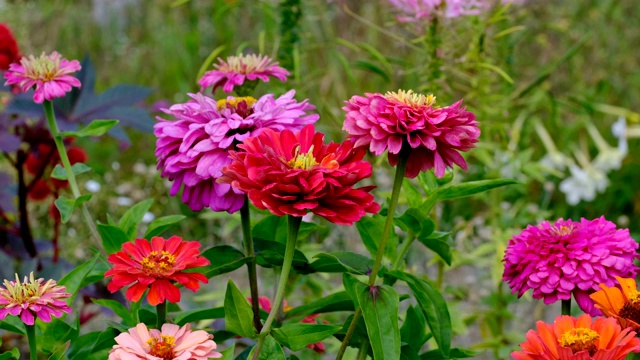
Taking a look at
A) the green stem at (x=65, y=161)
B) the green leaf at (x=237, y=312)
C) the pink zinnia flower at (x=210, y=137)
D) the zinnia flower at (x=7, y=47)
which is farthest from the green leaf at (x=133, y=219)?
the zinnia flower at (x=7, y=47)

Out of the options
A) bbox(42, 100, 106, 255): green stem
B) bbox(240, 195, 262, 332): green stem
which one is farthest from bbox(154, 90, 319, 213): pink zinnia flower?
bbox(42, 100, 106, 255): green stem

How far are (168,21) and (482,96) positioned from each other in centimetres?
303

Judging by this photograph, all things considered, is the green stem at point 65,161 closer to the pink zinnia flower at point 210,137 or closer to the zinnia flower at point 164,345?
the pink zinnia flower at point 210,137

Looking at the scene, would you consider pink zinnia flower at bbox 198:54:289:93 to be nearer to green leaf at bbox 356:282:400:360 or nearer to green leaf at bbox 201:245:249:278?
green leaf at bbox 201:245:249:278

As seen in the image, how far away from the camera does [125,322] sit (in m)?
1.01

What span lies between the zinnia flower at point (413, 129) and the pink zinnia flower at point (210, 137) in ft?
0.34

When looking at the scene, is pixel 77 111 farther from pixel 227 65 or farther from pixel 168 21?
pixel 168 21

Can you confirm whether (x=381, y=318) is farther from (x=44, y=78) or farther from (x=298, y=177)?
(x=44, y=78)

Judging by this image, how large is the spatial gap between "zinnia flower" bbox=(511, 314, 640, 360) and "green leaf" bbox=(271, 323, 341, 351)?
0.17m

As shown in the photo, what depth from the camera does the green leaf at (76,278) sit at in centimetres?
93

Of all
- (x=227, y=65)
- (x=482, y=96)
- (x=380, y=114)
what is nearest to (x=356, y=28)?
(x=482, y=96)

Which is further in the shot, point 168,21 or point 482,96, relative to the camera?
point 168,21

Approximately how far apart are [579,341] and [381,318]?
0.18m

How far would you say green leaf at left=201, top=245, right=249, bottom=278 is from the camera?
3.00 ft
